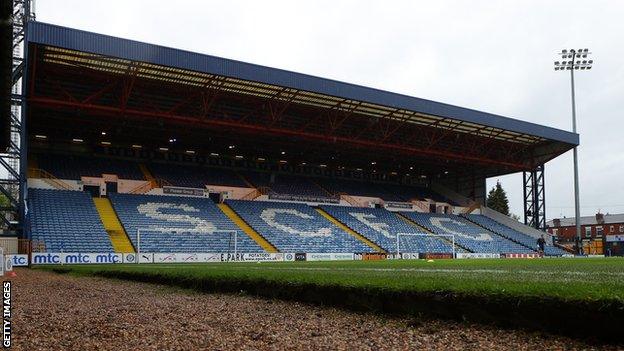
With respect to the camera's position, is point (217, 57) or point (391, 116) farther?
point (391, 116)

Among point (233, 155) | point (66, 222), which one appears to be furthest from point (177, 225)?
point (233, 155)

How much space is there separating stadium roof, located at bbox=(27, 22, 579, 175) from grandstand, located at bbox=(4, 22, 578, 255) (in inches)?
4.3

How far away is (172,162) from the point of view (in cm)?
4609

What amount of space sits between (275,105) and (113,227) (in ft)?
44.1

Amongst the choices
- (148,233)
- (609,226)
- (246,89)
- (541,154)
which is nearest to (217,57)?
(246,89)

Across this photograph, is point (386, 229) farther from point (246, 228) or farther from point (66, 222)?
point (66, 222)

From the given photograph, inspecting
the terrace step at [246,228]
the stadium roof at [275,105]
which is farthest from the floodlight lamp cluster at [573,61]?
the terrace step at [246,228]

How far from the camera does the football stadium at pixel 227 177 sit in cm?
1945

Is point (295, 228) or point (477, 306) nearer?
point (477, 306)

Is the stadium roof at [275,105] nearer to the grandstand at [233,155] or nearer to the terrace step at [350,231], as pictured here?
the grandstand at [233,155]

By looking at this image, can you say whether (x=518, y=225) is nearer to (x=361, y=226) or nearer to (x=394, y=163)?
(x=394, y=163)

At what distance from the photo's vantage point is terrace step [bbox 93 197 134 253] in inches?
1224

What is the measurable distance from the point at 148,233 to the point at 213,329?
91.5 ft

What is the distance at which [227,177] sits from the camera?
153 feet
